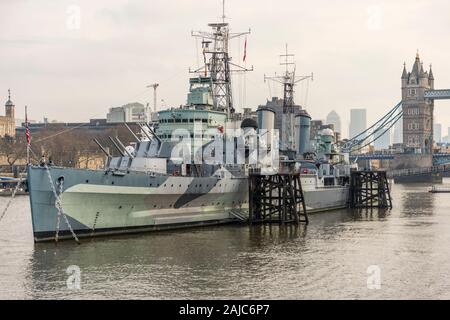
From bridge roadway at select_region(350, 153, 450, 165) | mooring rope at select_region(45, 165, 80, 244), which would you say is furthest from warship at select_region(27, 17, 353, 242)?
bridge roadway at select_region(350, 153, 450, 165)

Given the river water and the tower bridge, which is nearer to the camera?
the river water

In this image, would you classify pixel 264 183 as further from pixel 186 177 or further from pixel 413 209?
pixel 413 209

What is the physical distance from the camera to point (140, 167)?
112ft

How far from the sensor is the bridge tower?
161 m

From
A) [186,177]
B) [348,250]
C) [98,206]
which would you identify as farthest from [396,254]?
[98,206]

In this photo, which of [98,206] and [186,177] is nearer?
[98,206]

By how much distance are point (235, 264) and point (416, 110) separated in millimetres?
144250

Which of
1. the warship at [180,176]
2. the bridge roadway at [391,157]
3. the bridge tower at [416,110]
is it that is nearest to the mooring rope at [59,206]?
the warship at [180,176]

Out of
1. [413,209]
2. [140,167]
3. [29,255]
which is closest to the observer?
[29,255]

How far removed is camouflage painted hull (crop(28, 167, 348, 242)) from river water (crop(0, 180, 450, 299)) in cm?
82

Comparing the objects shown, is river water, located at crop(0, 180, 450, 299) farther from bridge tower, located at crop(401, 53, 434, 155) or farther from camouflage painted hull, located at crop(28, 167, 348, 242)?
bridge tower, located at crop(401, 53, 434, 155)

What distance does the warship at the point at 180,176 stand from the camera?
97.8ft
